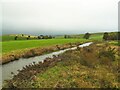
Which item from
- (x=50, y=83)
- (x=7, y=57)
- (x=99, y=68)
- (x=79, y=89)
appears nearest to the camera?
(x=79, y=89)

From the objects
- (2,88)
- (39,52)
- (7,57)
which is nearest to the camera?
(2,88)

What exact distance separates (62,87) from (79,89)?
1.25m

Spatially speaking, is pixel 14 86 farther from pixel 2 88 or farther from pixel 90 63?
pixel 90 63

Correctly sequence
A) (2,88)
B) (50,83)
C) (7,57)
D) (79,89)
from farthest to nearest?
(7,57), (2,88), (50,83), (79,89)

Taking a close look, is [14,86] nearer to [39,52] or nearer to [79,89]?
[79,89]

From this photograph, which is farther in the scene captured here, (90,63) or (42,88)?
(90,63)

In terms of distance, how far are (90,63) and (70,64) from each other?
2.40 meters

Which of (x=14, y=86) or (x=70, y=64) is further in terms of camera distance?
(x=70, y=64)

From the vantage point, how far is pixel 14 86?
69.9ft

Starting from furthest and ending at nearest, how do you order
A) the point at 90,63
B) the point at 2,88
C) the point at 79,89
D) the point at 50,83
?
1. the point at 90,63
2. the point at 2,88
3. the point at 50,83
4. the point at 79,89

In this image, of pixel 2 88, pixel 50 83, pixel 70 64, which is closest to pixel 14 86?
pixel 2 88

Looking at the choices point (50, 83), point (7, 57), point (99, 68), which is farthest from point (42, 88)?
point (7, 57)

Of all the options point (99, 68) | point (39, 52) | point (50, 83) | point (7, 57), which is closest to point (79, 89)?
point (50, 83)

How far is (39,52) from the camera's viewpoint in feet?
181
